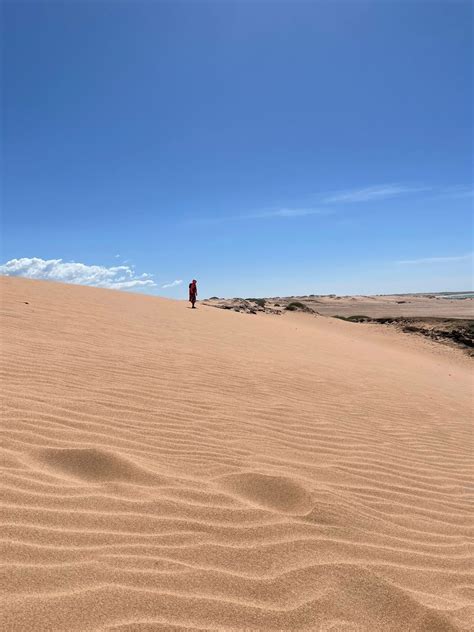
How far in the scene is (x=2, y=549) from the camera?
2117 mm

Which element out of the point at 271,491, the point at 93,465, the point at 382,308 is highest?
the point at 382,308

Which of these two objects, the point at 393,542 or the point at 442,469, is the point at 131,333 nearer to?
the point at 442,469

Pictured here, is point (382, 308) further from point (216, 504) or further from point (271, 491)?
point (216, 504)

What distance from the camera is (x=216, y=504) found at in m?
2.88

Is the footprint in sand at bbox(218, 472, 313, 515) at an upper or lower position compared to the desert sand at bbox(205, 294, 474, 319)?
lower

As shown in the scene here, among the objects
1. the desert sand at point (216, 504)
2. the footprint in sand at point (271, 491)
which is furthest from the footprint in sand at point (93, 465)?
the footprint in sand at point (271, 491)

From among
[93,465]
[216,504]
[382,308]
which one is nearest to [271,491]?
[216,504]

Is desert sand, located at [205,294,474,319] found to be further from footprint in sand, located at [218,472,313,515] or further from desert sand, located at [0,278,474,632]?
footprint in sand, located at [218,472,313,515]

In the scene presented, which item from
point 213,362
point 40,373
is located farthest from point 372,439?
point 40,373

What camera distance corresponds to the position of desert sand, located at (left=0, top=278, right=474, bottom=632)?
2.03m

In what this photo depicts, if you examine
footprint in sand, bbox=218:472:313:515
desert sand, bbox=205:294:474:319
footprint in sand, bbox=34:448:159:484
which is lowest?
footprint in sand, bbox=218:472:313:515

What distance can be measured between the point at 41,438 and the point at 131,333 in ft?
20.6

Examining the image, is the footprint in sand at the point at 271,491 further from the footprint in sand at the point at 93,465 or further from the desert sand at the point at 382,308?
the desert sand at the point at 382,308

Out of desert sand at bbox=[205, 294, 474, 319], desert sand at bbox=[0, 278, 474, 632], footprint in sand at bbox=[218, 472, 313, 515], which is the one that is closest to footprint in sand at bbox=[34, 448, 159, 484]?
desert sand at bbox=[0, 278, 474, 632]
